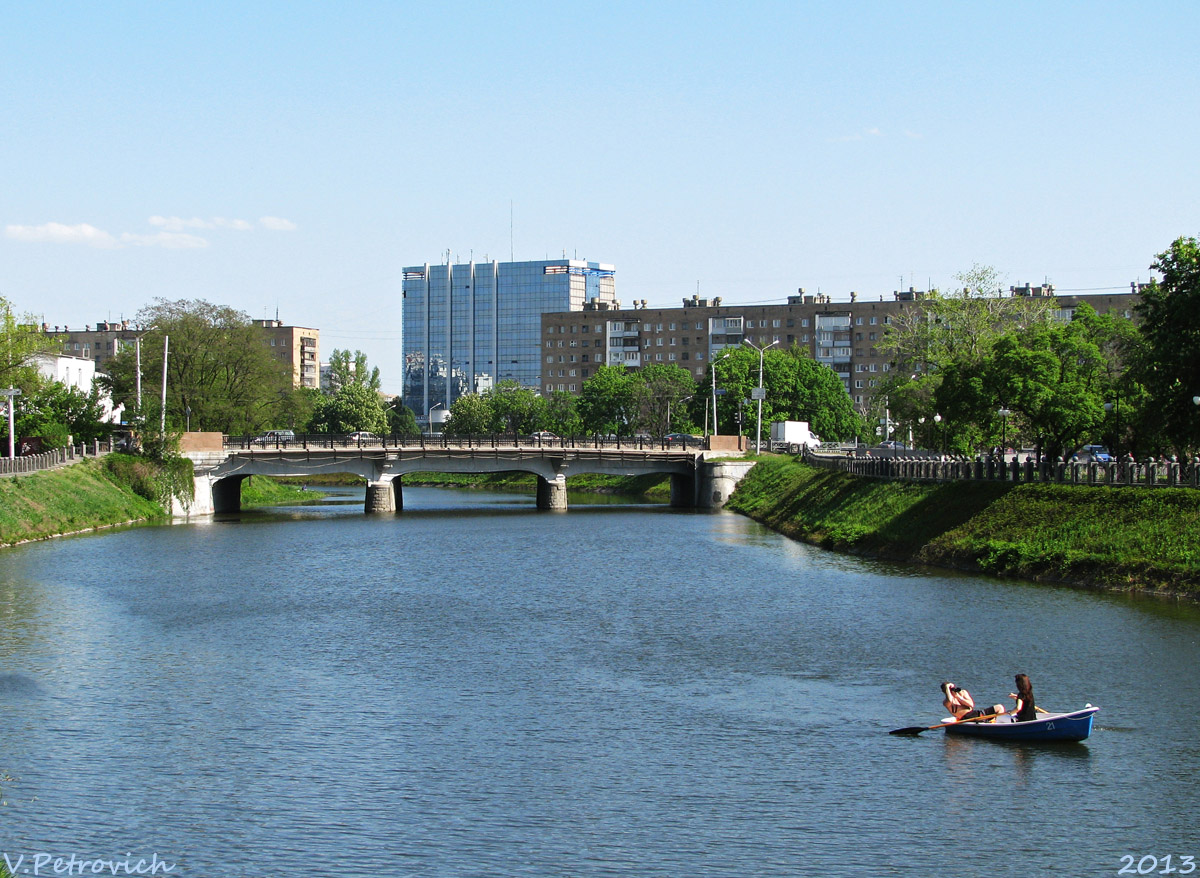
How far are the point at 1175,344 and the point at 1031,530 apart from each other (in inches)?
386

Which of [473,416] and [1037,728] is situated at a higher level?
[473,416]

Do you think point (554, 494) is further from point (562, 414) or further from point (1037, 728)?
point (1037, 728)

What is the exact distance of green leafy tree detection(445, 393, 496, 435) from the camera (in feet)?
588

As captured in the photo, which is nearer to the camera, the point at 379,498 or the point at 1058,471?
the point at 1058,471

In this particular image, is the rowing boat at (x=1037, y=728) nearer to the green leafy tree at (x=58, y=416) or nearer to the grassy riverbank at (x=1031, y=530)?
the grassy riverbank at (x=1031, y=530)

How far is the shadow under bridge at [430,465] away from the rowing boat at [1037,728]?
80398 millimetres

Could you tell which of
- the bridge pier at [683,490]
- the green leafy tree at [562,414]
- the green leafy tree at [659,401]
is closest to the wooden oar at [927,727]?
the bridge pier at [683,490]

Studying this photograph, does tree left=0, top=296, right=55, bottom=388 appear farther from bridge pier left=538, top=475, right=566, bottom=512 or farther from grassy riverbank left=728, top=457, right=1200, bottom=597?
grassy riverbank left=728, top=457, right=1200, bottom=597

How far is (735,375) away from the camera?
151000mm

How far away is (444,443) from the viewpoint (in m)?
109

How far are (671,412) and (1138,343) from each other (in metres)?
97.9

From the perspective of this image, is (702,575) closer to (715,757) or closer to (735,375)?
(715,757)

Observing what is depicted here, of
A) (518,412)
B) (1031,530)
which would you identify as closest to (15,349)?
(1031,530)

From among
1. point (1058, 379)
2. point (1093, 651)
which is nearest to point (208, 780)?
point (1093, 651)
